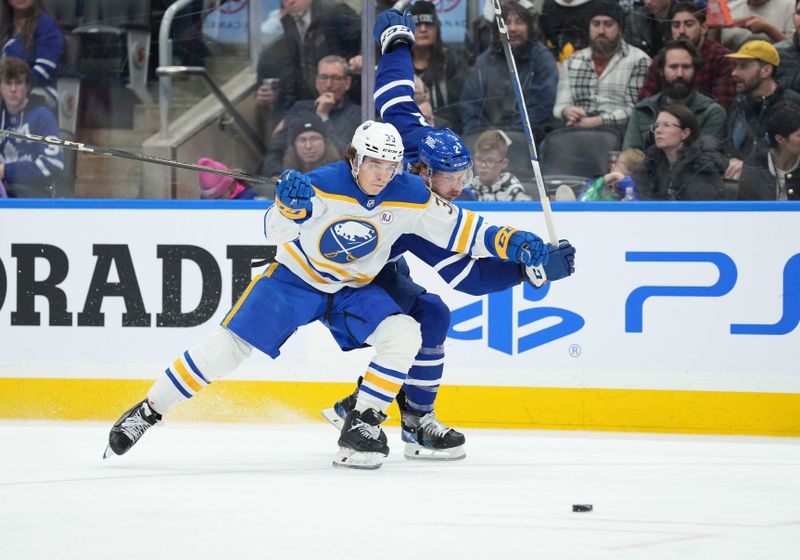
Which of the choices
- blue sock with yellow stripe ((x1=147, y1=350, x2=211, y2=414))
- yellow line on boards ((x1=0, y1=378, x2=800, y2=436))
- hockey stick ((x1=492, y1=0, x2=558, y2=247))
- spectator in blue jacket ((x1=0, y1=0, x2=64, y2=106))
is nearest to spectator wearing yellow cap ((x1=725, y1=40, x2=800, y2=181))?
yellow line on boards ((x1=0, y1=378, x2=800, y2=436))

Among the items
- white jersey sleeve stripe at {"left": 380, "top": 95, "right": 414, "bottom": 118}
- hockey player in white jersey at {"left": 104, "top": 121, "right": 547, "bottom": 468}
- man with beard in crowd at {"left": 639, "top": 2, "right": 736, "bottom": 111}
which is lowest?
hockey player in white jersey at {"left": 104, "top": 121, "right": 547, "bottom": 468}

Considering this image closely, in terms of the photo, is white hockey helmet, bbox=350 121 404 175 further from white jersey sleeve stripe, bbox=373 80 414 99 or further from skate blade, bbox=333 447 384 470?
skate blade, bbox=333 447 384 470

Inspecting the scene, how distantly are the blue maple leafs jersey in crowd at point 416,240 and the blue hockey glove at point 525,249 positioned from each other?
0.72 ft

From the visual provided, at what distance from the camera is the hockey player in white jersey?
3781mm

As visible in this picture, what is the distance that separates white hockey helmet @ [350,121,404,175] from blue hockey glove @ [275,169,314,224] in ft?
0.66

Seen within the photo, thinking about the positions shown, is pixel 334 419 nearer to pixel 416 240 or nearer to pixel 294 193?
pixel 416 240

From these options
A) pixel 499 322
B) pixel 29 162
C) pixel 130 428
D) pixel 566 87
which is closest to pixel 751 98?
pixel 566 87

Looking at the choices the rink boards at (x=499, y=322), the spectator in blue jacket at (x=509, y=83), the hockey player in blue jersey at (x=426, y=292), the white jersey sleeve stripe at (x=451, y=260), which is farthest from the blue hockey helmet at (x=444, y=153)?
the spectator in blue jacket at (x=509, y=83)

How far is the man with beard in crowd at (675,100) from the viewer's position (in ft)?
17.2

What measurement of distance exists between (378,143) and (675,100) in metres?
2.09

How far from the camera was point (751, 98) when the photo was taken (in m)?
5.24

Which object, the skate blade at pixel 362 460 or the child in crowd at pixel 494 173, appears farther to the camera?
the child in crowd at pixel 494 173

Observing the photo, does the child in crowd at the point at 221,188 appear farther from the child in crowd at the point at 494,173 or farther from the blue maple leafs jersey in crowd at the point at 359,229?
the blue maple leafs jersey in crowd at the point at 359,229

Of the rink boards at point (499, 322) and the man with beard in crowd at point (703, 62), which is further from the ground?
the man with beard in crowd at point (703, 62)
